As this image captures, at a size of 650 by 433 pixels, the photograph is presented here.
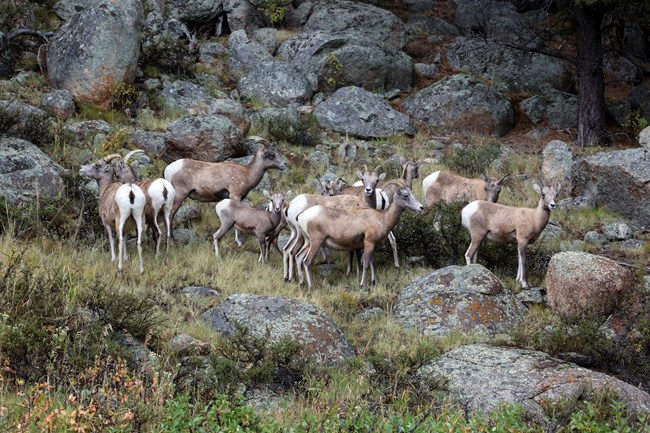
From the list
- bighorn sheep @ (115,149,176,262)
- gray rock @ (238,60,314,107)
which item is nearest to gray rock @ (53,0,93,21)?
gray rock @ (238,60,314,107)

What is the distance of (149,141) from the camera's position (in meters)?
16.4

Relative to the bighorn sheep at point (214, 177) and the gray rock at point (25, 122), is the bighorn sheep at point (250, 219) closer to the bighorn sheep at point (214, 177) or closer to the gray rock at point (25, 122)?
the bighorn sheep at point (214, 177)

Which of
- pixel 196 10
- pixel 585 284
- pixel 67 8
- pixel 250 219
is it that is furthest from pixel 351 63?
pixel 585 284

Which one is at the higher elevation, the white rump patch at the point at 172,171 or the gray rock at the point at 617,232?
the white rump patch at the point at 172,171

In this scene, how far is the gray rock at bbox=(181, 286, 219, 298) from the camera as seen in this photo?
10273 mm

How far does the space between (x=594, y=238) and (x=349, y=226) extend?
4.76m

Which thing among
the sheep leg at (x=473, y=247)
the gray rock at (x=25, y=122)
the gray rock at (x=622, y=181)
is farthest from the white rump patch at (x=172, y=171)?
the gray rock at (x=622, y=181)

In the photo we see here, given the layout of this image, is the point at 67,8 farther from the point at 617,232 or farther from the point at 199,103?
the point at 617,232

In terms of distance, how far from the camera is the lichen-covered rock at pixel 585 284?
10.5 m

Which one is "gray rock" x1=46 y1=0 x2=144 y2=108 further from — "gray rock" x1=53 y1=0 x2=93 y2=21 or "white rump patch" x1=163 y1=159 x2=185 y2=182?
"white rump patch" x1=163 y1=159 x2=185 y2=182

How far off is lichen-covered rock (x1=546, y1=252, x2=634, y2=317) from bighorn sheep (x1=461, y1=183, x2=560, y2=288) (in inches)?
45.2

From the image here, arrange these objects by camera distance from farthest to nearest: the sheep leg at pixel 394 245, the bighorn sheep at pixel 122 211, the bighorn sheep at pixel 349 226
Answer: the sheep leg at pixel 394 245 < the bighorn sheep at pixel 349 226 < the bighorn sheep at pixel 122 211

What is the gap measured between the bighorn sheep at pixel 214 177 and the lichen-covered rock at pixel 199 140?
2048mm

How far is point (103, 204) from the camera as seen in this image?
38.3ft
